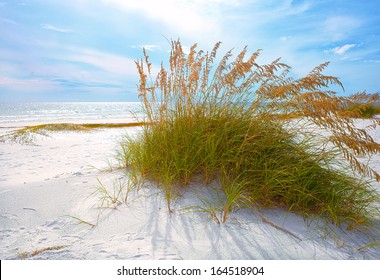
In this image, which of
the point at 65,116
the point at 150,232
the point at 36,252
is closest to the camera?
the point at 36,252

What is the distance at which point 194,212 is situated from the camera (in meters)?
2.50

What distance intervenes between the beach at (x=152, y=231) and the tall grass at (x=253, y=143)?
170mm

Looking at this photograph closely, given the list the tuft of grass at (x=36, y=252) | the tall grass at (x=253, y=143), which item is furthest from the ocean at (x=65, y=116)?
the tuft of grass at (x=36, y=252)

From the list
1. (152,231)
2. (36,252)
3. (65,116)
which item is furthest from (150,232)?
(65,116)

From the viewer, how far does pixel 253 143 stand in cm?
275

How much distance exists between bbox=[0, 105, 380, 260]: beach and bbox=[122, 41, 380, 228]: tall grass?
0.17m

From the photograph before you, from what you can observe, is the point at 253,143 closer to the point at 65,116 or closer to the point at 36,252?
the point at 36,252

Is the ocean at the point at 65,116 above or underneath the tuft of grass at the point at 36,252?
underneath

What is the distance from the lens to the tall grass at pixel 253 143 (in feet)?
8.77

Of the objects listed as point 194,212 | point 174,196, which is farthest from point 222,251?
point 174,196

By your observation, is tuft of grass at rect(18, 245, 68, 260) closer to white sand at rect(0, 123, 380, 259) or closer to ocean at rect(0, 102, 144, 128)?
white sand at rect(0, 123, 380, 259)

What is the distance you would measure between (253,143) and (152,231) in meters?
1.24

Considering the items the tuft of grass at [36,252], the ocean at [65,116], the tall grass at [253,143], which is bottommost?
the ocean at [65,116]

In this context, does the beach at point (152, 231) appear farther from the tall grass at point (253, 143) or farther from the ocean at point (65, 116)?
the ocean at point (65, 116)
